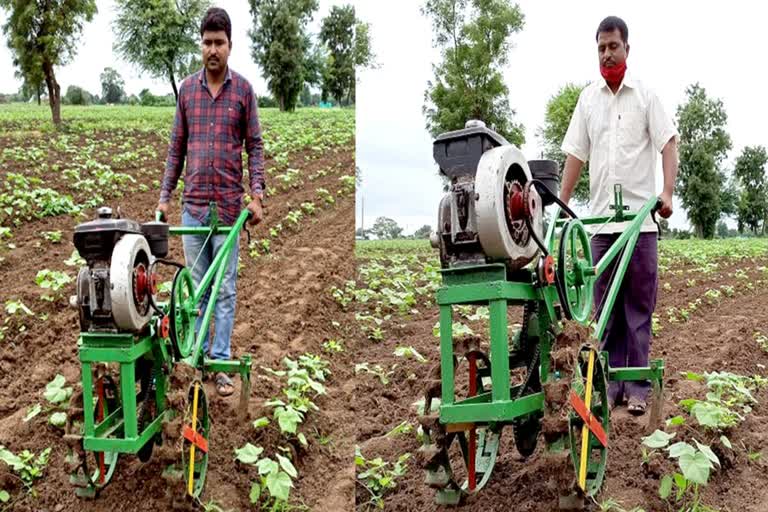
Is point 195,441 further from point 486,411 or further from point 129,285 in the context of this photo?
point 486,411

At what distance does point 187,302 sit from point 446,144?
1.31 m

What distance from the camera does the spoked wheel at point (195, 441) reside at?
3.02 meters

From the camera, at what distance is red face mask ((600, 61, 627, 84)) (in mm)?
3885

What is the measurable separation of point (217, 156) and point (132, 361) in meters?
1.52

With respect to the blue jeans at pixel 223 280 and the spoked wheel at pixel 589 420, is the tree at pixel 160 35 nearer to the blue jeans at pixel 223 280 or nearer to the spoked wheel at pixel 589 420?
the blue jeans at pixel 223 280

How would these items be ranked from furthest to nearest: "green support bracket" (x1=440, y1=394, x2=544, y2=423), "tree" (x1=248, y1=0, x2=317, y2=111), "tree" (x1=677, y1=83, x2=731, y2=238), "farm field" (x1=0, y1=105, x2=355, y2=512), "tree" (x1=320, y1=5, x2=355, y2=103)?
"tree" (x1=677, y1=83, x2=731, y2=238) < "tree" (x1=248, y1=0, x2=317, y2=111) < "tree" (x1=320, y1=5, x2=355, y2=103) < "farm field" (x1=0, y1=105, x2=355, y2=512) < "green support bracket" (x1=440, y1=394, x2=544, y2=423)

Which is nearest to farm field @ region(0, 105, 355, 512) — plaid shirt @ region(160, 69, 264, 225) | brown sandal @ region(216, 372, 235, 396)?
brown sandal @ region(216, 372, 235, 396)

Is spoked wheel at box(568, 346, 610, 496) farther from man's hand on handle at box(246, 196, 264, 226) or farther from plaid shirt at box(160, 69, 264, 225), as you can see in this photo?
plaid shirt at box(160, 69, 264, 225)

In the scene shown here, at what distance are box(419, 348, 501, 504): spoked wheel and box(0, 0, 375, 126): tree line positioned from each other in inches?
150

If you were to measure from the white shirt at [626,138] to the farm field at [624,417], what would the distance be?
0.96m

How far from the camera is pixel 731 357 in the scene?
5.42m

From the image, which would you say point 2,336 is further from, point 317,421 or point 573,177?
A: point 573,177

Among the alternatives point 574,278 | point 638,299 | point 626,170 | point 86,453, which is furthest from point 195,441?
point 626,170

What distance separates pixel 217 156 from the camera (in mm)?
4078
